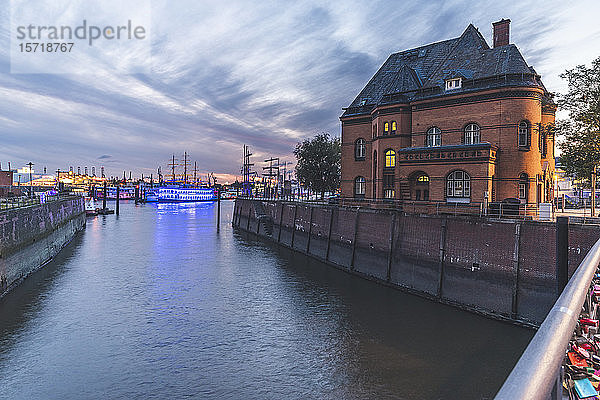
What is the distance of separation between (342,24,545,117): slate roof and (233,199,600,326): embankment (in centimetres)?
1190

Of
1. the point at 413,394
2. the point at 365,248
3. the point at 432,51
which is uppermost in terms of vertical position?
the point at 432,51

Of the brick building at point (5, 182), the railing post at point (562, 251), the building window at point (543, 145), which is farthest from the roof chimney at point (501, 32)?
the brick building at point (5, 182)

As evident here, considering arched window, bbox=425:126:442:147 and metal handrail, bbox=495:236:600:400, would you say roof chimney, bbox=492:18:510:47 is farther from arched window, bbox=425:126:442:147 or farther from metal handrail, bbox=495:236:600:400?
metal handrail, bbox=495:236:600:400

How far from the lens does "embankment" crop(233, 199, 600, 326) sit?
1744cm

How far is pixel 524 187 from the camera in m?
28.9

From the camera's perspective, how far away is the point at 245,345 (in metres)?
16.7

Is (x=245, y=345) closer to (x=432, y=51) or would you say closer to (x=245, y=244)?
(x=245, y=244)

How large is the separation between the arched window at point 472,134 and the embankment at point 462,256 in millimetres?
8925

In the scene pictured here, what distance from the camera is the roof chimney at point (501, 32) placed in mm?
33531

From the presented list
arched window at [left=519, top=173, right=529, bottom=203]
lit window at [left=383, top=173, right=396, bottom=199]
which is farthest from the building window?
lit window at [left=383, top=173, right=396, bottom=199]

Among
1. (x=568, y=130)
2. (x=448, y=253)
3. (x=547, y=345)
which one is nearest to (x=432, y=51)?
(x=568, y=130)

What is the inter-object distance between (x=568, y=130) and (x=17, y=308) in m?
31.8

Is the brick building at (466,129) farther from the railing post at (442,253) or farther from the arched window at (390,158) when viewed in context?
the railing post at (442,253)

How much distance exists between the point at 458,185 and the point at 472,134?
440 centimetres
